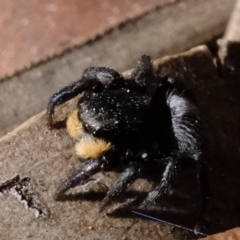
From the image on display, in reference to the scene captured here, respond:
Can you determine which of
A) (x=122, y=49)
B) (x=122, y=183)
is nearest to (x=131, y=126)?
(x=122, y=183)

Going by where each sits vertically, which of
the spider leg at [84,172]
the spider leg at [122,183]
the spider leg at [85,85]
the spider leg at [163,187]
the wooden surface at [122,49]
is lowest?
the spider leg at [163,187]

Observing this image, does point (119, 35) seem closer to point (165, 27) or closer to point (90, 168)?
point (165, 27)

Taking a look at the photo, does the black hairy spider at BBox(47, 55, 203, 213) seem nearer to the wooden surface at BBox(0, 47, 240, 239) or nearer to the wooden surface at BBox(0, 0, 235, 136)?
the wooden surface at BBox(0, 47, 240, 239)

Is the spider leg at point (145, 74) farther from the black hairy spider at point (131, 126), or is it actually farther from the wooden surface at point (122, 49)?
the wooden surface at point (122, 49)

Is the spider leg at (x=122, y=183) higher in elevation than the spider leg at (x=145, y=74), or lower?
lower

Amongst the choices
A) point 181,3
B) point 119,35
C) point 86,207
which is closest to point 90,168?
point 86,207

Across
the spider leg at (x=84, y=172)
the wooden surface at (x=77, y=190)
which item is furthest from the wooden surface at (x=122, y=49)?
the spider leg at (x=84, y=172)

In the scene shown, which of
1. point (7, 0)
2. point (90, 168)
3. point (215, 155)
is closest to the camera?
point (90, 168)
